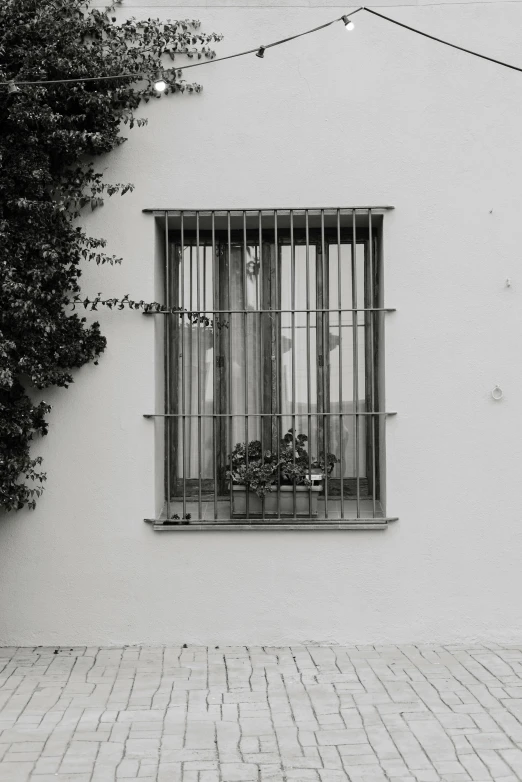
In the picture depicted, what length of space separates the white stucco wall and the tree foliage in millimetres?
162

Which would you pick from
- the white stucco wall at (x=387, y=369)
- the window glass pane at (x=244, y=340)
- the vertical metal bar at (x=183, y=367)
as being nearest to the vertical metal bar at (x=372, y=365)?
the white stucco wall at (x=387, y=369)

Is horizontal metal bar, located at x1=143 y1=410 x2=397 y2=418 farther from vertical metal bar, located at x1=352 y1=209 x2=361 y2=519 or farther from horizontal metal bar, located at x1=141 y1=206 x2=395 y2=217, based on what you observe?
horizontal metal bar, located at x1=141 y1=206 x2=395 y2=217

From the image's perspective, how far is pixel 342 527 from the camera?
606 centimetres

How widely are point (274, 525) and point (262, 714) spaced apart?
1543mm

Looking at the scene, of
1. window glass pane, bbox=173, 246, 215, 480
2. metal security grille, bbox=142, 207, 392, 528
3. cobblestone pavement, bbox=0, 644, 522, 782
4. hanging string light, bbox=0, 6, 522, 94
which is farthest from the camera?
window glass pane, bbox=173, 246, 215, 480

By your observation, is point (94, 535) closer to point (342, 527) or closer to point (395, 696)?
point (342, 527)

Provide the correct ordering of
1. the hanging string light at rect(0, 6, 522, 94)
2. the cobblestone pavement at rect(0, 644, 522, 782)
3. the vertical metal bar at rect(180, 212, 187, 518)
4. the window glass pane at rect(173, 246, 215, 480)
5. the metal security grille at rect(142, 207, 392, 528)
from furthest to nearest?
the window glass pane at rect(173, 246, 215, 480), the metal security grille at rect(142, 207, 392, 528), the vertical metal bar at rect(180, 212, 187, 518), the hanging string light at rect(0, 6, 522, 94), the cobblestone pavement at rect(0, 644, 522, 782)

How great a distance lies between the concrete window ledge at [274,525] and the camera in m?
→ 6.07

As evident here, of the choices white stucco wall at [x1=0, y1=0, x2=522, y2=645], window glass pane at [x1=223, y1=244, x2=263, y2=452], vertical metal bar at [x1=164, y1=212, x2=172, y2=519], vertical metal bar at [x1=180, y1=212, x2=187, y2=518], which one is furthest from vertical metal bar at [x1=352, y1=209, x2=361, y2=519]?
vertical metal bar at [x1=164, y1=212, x2=172, y2=519]

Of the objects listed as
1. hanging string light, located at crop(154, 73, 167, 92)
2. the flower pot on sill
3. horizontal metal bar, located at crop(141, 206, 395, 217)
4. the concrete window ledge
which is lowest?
the concrete window ledge

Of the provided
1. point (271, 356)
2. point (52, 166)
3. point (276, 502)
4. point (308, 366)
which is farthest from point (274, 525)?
point (52, 166)

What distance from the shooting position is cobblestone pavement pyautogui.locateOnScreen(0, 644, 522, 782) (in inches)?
163

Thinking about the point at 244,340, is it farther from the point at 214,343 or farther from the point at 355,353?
the point at 355,353

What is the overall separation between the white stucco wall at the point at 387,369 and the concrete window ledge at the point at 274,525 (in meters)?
0.06
